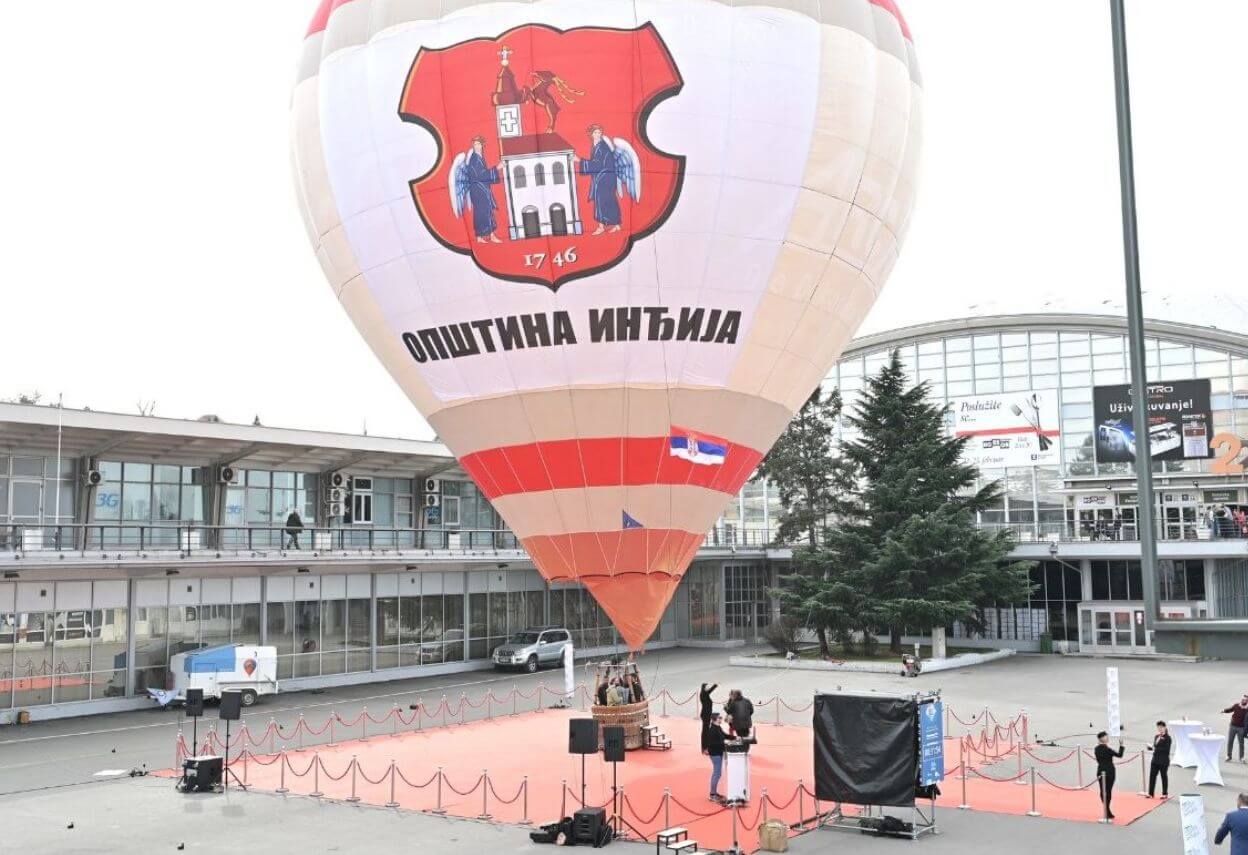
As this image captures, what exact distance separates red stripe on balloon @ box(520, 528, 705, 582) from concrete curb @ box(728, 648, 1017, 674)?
843 inches

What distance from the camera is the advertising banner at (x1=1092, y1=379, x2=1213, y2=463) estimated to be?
44.8 metres

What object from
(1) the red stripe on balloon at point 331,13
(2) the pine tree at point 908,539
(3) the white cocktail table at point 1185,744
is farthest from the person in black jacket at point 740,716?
(2) the pine tree at point 908,539

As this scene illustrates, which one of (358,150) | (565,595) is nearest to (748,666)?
(565,595)

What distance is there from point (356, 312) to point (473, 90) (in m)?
4.17

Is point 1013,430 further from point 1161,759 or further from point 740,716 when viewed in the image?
point 740,716

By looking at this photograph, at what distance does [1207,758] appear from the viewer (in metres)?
18.2

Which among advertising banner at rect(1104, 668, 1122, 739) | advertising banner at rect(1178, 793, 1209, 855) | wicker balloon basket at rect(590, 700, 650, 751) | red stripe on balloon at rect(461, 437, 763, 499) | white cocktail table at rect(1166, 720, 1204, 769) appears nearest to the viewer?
advertising banner at rect(1178, 793, 1209, 855)

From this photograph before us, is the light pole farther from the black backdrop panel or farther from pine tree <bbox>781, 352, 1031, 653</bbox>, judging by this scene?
pine tree <bbox>781, 352, 1031, 653</bbox>

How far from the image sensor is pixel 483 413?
16.3 metres

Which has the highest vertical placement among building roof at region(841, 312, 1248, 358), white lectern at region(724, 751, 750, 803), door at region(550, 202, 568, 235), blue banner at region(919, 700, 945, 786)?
building roof at region(841, 312, 1248, 358)

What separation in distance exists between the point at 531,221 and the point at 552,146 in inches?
39.1

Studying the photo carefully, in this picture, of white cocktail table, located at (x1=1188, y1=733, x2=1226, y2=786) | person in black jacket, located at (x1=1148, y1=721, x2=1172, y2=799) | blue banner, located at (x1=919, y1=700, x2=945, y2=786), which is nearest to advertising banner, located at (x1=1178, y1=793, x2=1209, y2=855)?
blue banner, located at (x1=919, y1=700, x2=945, y2=786)

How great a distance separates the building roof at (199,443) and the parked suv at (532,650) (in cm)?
651

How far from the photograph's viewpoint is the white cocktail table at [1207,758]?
59.4 feet
